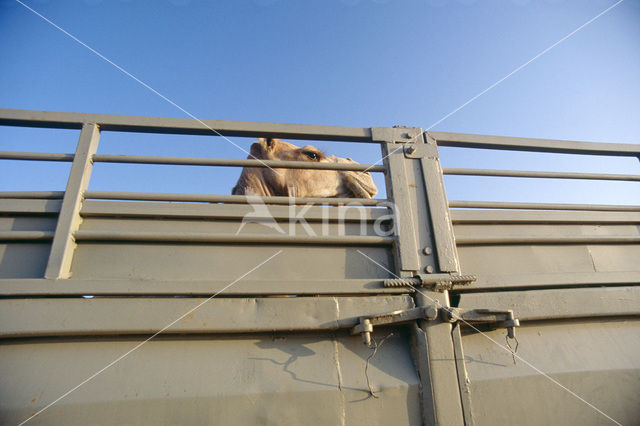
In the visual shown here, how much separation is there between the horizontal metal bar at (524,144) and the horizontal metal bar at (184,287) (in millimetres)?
1279

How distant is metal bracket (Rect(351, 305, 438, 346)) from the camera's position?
5.99ft

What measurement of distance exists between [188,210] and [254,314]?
786mm

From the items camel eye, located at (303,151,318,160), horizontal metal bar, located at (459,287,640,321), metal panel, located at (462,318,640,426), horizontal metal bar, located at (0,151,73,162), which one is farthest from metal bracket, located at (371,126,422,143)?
camel eye, located at (303,151,318,160)

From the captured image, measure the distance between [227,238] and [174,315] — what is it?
1.70 feet

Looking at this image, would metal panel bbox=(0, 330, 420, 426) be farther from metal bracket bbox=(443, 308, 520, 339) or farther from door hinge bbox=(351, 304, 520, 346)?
metal bracket bbox=(443, 308, 520, 339)

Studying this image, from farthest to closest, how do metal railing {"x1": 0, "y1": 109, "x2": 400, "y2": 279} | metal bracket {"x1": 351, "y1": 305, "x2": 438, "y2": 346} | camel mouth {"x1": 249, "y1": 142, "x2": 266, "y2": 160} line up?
camel mouth {"x1": 249, "y1": 142, "x2": 266, "y2": 160} < metal railing {"x1": 0, "y1": 109, "x2": 400, "y2": 279} < metal bracket {"x1": 351, "y1": 305, "x2": 438, "y2": 346}

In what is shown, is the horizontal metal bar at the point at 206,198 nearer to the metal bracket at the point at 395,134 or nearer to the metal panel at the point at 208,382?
the metal bracket at the point at 395,134

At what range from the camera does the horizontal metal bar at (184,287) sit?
1.76m

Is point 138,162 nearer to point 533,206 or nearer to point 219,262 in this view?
point 219,262

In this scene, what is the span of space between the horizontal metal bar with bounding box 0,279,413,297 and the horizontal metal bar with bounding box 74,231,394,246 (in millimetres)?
263

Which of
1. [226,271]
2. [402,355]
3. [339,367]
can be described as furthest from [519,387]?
[226,271]

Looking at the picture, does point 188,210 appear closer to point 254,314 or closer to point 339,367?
point 254,314

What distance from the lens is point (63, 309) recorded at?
1736 mm

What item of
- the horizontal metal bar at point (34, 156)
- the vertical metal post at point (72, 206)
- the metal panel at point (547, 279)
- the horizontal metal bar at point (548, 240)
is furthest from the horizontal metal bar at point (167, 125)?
the metal panel at point (547, 279)
